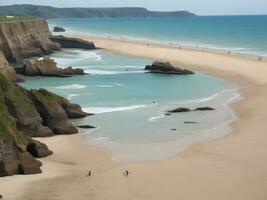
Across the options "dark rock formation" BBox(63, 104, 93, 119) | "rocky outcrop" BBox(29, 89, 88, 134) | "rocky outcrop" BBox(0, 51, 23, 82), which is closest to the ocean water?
"dark rock formation" BBox(63, 104, 93, 119)

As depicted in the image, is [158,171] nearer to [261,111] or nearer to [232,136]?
[232,136]

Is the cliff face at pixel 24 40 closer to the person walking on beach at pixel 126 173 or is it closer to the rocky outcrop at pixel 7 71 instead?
the rocky outcrop at pixel 7 71

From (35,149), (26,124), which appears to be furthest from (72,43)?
(35,149)

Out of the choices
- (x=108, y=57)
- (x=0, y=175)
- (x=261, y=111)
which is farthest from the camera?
(x=108, y=57)

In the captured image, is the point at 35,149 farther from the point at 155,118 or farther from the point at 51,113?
the point at 155,118

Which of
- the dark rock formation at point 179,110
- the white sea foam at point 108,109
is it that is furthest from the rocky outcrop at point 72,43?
the dark rock formation at point 179,110

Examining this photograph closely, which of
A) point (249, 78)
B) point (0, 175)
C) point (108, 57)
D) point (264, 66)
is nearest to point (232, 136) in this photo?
point (0, 175)

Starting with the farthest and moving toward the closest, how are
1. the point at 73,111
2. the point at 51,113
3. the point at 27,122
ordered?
the point at 73,111 < the point at 51,113 < the point at 27,122

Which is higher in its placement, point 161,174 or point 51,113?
point 51,113
